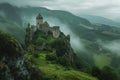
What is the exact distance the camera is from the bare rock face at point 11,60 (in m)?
80.1

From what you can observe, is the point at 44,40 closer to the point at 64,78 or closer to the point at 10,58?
the point at 64,78

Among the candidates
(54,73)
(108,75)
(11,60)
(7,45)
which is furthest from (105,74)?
(7,45)

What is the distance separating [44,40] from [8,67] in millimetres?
112934

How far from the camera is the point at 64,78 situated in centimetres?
11962

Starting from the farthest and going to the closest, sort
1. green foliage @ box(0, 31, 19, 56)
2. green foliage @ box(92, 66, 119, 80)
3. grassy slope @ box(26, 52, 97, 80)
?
green foliage @ box(92, 66, 119, 80) → grassy slope @ box(26, 52, 97, 80) → green foliage @ box(0, 31, 19, 56)

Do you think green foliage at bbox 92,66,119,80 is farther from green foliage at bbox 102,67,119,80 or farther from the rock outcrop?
the rock outcrop

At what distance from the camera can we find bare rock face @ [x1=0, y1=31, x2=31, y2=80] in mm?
80125

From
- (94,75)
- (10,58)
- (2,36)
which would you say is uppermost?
(2,36)

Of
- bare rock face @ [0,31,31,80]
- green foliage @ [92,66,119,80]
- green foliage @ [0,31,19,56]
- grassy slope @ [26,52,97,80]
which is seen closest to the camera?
bare rock face @ [0,31,31,80]

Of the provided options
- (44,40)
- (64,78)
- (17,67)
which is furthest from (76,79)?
(44,40)

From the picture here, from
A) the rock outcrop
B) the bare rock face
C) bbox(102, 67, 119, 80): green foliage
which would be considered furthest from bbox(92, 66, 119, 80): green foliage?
the bare rock face

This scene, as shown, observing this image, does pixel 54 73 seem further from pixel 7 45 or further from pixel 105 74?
pixel 105 74

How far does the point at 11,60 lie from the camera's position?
82000mm

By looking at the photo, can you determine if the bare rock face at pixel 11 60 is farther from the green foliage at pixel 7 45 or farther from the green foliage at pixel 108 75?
the green foliage at pixel 108 75
